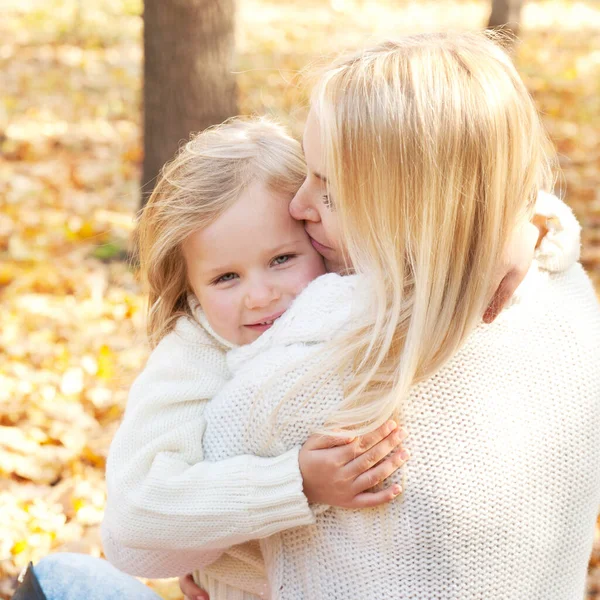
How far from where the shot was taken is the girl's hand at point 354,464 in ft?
4.98

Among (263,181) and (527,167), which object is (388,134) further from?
(263,181)

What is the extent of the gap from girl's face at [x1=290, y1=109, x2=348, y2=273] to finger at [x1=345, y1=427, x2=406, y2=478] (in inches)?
16.4

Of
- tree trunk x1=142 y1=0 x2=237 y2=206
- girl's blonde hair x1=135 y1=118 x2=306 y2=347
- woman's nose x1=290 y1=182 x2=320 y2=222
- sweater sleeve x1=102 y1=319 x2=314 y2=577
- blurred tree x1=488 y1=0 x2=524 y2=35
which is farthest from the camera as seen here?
blurred tree x1=488 y1=0 x2=524 y2=35

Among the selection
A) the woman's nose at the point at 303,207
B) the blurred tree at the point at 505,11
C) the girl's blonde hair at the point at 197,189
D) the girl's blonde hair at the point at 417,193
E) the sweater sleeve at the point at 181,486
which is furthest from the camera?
the blurred tree at the point at 505,11

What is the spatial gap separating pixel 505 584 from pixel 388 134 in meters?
0.81

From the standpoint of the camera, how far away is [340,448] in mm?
1540

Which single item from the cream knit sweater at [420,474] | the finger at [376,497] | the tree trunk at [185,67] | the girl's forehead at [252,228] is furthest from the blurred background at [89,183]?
the finger at [376,497]

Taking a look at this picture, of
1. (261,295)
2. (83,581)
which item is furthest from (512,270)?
(83,581)

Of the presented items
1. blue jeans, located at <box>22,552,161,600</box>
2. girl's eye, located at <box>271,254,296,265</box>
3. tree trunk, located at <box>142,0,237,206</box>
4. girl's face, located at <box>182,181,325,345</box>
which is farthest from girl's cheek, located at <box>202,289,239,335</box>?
tree trunk, located at <box>142,0,237,206</box>

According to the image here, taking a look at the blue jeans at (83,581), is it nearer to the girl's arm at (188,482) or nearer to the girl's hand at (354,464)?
the girl's arm at (188,482)

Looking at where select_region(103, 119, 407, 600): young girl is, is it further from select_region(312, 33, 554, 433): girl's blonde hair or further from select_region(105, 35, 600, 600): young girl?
select_region(312, 33, 554, 433): girl's blonde hair

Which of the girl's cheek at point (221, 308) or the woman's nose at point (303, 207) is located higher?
the woman's nose at point (303, 207)

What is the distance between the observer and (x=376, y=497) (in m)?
1.52

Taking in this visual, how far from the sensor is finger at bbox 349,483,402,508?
1.51 m
